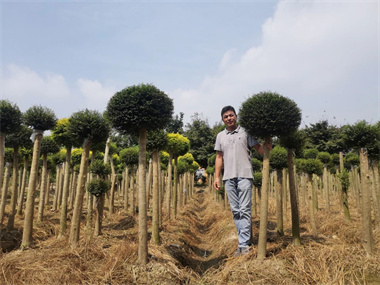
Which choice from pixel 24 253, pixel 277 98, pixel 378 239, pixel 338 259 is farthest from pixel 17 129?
pixel 378 239

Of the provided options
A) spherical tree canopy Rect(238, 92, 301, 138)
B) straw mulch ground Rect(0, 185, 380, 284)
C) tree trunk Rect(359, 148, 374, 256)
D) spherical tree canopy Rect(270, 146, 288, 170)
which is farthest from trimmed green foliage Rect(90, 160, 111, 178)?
tree trunk Rect(359, 148, 374, 256)

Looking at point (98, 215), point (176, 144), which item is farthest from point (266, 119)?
point (176, 144)

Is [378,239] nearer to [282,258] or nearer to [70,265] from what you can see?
[282,258]

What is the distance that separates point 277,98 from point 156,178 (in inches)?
140

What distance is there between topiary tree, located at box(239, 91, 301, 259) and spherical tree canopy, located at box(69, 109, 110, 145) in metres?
3.34

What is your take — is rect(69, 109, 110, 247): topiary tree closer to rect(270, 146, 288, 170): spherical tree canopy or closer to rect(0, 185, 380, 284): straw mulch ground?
rect(0, 185, 380, 284): straw mulch ground

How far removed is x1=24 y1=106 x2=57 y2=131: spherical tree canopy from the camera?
20.9 ft

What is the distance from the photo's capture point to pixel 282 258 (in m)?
4.19

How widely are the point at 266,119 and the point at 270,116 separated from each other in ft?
0.30

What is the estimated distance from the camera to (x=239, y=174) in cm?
462

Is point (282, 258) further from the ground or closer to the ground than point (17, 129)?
closer to the ground

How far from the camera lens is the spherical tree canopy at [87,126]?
5934 mm

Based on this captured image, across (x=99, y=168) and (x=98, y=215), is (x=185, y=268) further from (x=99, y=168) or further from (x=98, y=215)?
(x=99, y=168)

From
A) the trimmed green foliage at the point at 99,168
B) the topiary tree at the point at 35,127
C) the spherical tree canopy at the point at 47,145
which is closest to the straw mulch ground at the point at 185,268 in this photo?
the topiary tree at the point at 35,127
